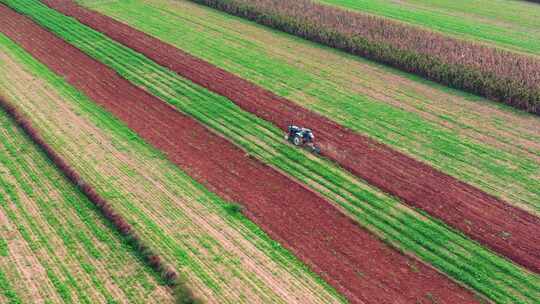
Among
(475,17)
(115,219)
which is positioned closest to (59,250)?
(115,219)

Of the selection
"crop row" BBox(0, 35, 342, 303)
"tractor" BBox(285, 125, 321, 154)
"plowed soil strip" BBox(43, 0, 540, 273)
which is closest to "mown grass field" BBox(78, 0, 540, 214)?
"plowed soil strip" BBox(43, 0, 540, 273)

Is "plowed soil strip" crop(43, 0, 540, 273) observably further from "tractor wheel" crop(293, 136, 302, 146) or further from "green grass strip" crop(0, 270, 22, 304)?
"green grass strip" crop(0, 270, 22, 304)

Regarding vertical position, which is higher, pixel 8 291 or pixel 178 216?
pixel 178 216

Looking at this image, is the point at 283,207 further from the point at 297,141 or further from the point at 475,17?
the point at 475,17

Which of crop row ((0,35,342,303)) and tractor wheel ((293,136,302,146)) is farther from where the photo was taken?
tractor wheel ((293,136,302,146))

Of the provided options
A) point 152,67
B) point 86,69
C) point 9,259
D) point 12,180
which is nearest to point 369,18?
point 152,67

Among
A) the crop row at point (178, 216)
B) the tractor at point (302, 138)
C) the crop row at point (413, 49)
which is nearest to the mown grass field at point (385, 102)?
the crop row at point (413, 49)

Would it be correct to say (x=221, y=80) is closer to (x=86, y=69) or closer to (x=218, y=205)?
(x=86, y=69)

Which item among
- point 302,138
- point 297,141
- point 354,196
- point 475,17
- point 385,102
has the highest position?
point 475,17
